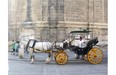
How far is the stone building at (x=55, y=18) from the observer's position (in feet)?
9.89

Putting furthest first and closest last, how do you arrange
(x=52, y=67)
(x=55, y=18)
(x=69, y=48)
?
(x=55, y=18) → (x=69, y=48) → (x=52, y=67)

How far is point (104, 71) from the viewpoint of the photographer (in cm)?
296

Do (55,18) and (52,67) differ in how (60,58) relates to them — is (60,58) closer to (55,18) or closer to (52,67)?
(52,67)

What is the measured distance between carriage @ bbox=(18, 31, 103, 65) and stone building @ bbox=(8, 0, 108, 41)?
73 millimetres

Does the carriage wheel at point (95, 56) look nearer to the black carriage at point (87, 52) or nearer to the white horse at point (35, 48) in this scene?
the black carriage at point (87, 52)

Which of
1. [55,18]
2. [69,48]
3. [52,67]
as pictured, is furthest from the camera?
[55,18]

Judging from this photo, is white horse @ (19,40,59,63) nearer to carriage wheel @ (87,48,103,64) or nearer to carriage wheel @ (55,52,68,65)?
carriage wheel @ (55,52,68,65)

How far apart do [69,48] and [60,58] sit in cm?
15

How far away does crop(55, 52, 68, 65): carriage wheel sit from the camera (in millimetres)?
2977

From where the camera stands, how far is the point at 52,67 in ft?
9.64

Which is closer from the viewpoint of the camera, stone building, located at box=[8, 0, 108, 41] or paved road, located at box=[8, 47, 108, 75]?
paved road, located at box=[8, 47, 108, 75]

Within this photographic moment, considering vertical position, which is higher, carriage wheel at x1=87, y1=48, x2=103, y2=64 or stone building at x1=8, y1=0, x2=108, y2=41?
stone building at x1=8, y1=0, x2=108, y2=41

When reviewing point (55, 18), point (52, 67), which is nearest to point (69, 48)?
point (52, 67)

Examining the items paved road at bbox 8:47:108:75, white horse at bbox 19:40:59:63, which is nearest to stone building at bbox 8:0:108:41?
white horse at bbox 19:40:59:63
